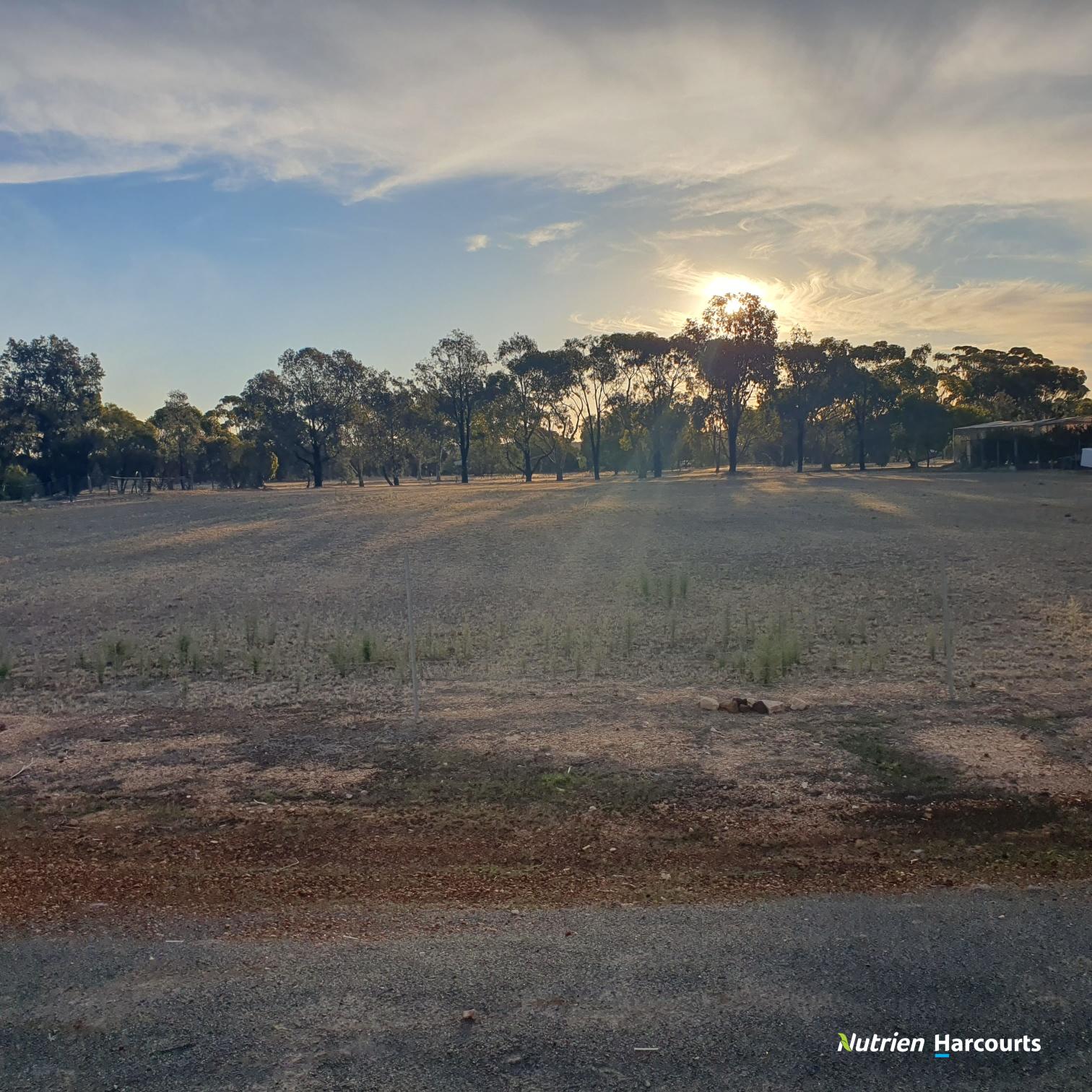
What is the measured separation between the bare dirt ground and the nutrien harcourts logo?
129 centimetres

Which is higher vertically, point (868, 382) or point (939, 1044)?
point (868, 382)

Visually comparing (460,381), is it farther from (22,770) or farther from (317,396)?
(22,770)

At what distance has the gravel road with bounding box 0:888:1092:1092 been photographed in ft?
11.2

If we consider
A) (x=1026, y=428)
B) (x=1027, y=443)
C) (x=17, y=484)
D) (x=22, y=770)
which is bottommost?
(x=22, y=770)

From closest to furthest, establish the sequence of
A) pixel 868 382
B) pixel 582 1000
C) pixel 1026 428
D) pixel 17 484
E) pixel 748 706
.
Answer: pixel 582 1000, pixel 748 706, pixel 17 484, pixel 1026 428, pixel 868 382

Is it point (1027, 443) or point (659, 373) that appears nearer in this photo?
point (1027, 443)

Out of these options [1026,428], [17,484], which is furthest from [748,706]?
[17,484]

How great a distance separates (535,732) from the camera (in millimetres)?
7883

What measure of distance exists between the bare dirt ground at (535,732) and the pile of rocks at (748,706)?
8.0 inches

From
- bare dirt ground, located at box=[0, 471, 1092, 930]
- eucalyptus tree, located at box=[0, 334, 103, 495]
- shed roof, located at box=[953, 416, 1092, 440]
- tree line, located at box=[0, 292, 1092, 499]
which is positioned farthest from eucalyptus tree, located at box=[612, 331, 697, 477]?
bare dirt ground, located at box=[0, 471, 1092, 930]

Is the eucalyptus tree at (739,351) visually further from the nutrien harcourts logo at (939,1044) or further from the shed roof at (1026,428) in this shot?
the nutrien harcourts logo at (939,1044)

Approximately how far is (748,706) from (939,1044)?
4.92 m

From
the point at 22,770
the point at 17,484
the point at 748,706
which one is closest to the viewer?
the point at 22,770

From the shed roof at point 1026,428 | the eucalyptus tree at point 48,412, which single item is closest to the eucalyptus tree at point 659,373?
the shed roof at point 1026,428
